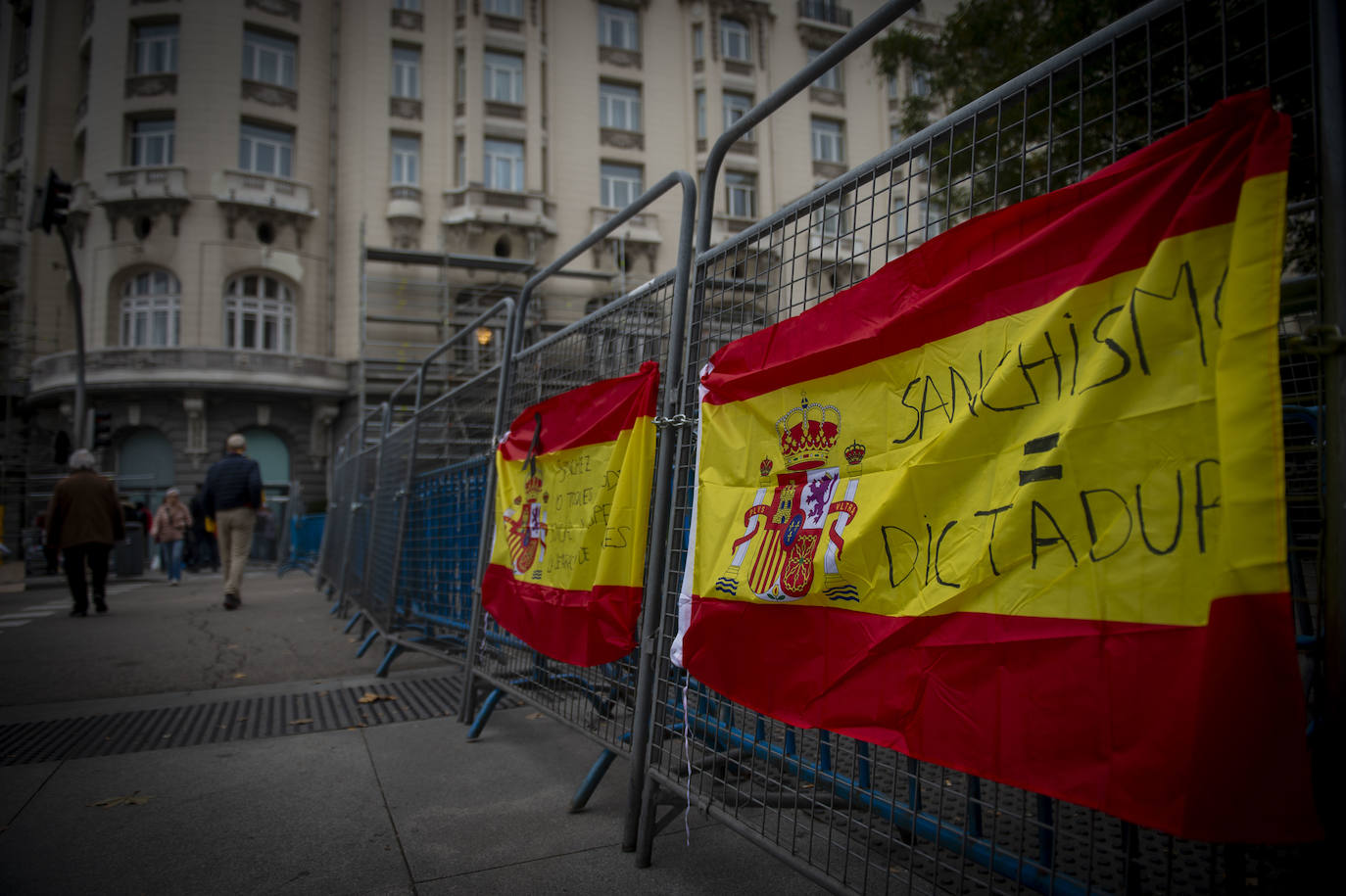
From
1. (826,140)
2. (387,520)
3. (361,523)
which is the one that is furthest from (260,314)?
(387,520)

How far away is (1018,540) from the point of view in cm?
156

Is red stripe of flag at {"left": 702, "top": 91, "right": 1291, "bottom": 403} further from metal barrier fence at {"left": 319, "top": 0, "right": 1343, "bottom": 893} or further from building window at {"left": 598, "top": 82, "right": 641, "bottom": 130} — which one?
building window at {"left": 598, "top": 82, "right": 641, "bottom": 130}

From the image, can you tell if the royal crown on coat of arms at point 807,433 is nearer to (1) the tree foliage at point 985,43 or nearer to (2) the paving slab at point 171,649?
(2) the paving slab at point 171,649

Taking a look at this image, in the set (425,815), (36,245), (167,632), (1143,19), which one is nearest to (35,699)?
(167,632)

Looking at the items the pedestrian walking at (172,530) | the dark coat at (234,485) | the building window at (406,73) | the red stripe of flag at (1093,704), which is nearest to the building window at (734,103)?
the building window at (406,73)

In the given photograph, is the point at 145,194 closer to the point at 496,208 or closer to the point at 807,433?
the point at 496,208

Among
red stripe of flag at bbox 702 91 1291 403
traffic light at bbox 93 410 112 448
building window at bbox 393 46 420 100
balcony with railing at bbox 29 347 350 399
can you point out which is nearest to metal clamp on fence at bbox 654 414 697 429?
red stripe of flag at bbox 702 91 1291 403

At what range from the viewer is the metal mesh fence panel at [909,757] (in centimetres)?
160

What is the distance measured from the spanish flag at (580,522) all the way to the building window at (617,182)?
81.5 feet

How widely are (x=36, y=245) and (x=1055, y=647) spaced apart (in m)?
32.8

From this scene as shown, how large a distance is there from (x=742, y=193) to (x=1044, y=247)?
2872cm

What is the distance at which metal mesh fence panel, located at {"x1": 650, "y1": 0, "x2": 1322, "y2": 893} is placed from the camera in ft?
5.24

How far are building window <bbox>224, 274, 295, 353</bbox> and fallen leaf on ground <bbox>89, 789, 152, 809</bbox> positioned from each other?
23912 millimetres

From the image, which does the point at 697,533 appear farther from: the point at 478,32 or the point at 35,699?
the point at 478,32
